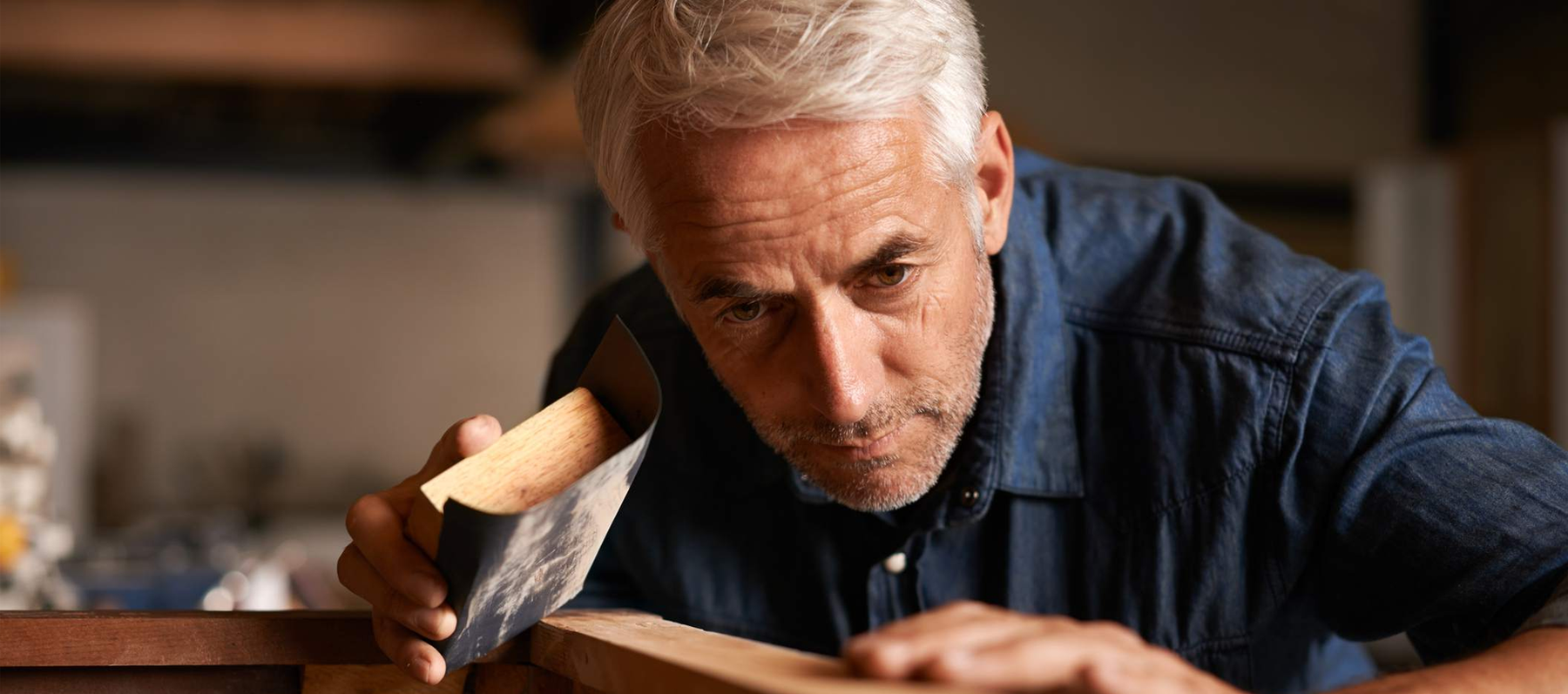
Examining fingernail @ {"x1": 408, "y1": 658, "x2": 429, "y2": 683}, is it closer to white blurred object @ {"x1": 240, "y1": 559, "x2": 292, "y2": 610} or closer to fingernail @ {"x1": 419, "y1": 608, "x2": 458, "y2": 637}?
fingernail @ {"x1": 419, "y1": 608, "x2": 458, "y2": 637}

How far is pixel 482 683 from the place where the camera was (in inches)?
37.2

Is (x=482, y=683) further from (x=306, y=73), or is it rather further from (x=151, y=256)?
(x=151, y=256)

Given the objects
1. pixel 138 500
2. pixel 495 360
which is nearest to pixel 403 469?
pixel 495 360

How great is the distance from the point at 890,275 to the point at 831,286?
0.19 feet

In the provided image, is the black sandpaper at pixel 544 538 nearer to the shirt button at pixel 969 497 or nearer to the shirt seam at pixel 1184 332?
the shirt button at pixel 969 497

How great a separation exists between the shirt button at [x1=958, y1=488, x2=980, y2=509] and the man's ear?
0.22 metres

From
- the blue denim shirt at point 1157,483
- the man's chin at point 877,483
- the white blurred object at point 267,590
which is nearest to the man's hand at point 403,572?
the man's chin at point 877,483

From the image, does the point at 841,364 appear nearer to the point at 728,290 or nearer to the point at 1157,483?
the point at 728,290

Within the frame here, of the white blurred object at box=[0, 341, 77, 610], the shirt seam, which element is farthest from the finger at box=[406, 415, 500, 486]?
the white blurred object at box=[0, 341, 77, 610]

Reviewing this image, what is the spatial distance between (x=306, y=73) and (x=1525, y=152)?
13.1ft

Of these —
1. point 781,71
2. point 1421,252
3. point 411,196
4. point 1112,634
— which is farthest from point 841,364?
point 411,196

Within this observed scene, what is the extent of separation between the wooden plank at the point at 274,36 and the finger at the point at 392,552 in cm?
322

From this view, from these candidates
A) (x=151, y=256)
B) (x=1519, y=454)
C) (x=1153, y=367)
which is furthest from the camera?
(x=151, y=256)

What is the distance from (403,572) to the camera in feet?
2.81
